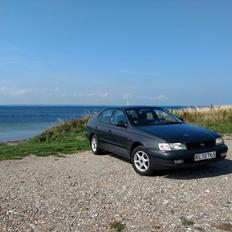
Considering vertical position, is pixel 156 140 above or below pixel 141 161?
above

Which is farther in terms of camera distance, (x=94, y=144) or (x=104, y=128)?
(x=94, y=144)

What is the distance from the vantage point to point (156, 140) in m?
8.23

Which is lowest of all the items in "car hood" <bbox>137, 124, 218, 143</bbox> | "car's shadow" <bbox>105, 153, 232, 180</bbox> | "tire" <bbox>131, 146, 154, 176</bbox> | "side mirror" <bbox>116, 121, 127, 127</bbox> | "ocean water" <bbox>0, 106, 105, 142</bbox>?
"ocean water" <bbox>0, 106, 105, 142</bbox>

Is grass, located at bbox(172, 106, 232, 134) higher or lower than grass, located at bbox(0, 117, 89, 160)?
higher

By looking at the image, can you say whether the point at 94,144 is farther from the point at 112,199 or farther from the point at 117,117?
the point at 112,199

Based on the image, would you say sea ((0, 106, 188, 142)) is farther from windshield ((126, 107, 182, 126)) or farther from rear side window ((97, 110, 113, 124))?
windshield ((126, 107, 182, 126))

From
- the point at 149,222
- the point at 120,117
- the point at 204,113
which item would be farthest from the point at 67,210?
the point at 204,113

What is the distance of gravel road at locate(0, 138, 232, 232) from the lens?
17.4 feet

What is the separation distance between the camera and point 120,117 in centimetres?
998

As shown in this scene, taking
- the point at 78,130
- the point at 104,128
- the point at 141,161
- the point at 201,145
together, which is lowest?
the point at 78,130

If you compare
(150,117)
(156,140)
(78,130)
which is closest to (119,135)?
(150,117)

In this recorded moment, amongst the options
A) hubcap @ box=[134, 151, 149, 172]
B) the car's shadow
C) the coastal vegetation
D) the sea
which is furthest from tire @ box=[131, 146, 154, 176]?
the sea

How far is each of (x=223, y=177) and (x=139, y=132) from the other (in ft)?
6.74

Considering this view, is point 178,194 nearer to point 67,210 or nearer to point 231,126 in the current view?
point 67,210
